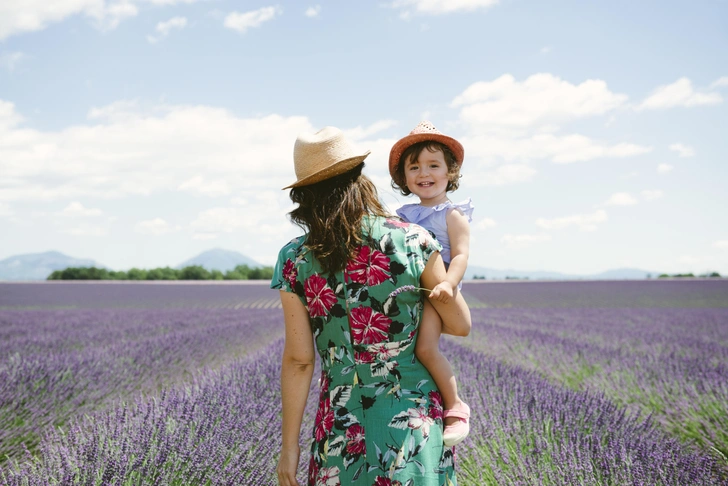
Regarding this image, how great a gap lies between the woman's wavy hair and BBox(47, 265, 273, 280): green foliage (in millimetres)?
31216

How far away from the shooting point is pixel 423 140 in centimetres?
175

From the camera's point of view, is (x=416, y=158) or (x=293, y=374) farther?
(x=416, y=158)

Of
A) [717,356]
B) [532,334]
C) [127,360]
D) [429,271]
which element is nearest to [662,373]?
[717,356]

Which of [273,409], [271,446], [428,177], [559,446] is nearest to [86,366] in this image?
[273,409]

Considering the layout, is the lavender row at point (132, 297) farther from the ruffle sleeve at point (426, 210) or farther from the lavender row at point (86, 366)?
the ruffle sleeve at point (426, 210)

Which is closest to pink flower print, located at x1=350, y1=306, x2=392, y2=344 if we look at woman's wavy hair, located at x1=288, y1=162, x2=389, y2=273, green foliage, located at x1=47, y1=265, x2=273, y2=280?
woman's wavy hair, located at x1=288, y1=162, x2=389, y2=273

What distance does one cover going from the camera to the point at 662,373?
4.37 metres

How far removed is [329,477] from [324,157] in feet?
2.27

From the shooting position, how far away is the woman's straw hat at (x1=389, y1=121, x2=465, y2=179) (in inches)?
67.9

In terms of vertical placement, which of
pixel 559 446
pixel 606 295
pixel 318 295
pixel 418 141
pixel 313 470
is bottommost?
pixel 606 295

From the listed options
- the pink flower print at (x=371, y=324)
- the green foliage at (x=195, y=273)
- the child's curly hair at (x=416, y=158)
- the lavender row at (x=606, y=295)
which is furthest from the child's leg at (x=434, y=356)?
the green foliage at (x=195, y=273)

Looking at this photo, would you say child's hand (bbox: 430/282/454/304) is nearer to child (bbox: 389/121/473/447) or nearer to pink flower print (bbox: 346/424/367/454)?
child (bbox: 389/121/473/447)

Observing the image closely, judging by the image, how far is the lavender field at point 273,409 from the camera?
1918 millimetres

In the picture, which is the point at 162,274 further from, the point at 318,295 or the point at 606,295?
the point at 318,295
